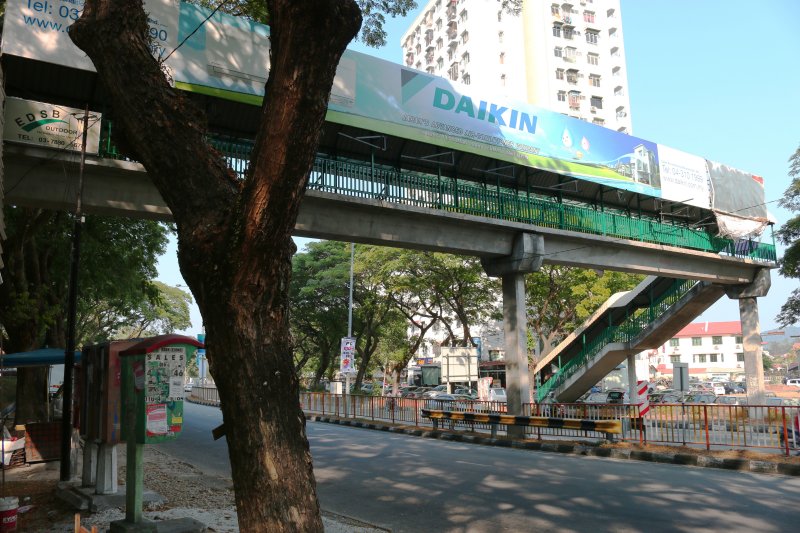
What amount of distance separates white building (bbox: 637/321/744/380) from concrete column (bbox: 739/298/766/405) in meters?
62.3

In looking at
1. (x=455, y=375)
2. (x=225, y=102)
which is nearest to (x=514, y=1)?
(x=225, y=102)

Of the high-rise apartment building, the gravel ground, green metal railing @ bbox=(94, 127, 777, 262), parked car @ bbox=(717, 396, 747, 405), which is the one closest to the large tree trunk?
the gravel ground

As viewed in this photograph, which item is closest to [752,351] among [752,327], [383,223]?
[752,327]

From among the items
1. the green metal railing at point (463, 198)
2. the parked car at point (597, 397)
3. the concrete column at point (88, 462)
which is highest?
the green metal railing at point (463, 198)

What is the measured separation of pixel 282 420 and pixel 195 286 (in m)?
1.13

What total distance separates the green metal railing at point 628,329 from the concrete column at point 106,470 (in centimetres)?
2178

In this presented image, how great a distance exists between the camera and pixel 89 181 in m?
13.0

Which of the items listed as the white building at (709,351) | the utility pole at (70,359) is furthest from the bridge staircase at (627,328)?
the white building at (709,351)

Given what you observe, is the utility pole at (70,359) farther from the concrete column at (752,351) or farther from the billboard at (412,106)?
the concrete column at (752,351)

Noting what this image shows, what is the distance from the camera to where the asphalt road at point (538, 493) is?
736 centimetres

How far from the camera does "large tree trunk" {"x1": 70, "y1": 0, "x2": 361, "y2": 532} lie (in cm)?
379

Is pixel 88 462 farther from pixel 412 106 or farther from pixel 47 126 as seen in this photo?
pixel 412 106

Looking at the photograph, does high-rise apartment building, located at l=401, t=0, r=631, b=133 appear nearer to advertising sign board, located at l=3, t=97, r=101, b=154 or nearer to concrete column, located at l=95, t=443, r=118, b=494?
advertising sign board, located at l=3, t=97, r=101, b=154

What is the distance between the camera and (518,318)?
1847cm
